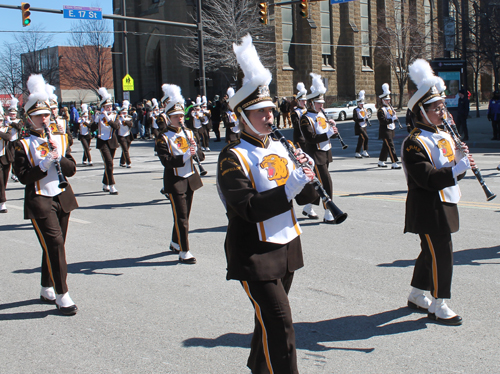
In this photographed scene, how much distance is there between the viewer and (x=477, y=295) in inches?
207

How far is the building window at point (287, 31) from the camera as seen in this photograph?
144 feet

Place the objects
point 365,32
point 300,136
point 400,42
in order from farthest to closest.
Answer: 1. point 365,32
2. point 400,42
3. point 300,136

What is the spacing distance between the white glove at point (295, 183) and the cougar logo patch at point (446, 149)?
2018mm

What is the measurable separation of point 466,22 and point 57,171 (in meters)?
24.2

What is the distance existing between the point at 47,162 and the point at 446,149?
3553 mm

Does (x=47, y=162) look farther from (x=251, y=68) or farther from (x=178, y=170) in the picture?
(x=251, y=68)

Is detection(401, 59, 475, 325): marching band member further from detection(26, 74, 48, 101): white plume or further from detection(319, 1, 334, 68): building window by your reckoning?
detection(319, 1, 334, 68): building window

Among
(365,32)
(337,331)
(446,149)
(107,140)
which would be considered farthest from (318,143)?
(365,32)

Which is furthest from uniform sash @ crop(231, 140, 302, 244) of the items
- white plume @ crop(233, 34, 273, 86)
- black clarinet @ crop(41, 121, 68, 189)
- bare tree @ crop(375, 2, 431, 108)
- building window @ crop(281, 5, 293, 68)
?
bare tree @ crop(375, 2, 431, 108)

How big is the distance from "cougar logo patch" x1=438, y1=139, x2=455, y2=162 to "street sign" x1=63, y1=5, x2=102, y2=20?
1813 centimetres

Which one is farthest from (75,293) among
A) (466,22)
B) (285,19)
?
(285,19)

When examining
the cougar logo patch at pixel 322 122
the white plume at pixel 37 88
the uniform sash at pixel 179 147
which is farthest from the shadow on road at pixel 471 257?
the white plume at pixel 37 88

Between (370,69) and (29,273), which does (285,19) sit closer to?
(370,69)

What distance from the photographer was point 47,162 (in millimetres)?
5254
